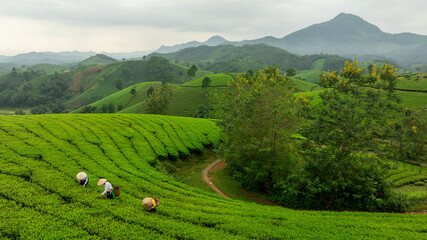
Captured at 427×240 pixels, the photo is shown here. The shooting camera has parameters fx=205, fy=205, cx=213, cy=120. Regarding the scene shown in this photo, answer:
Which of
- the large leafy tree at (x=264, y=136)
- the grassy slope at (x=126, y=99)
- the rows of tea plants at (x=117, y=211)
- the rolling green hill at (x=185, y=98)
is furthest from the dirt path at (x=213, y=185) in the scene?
the grassy slope at (x=126, y=99)

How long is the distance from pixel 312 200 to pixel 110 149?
2508cm

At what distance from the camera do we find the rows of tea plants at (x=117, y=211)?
11.6m

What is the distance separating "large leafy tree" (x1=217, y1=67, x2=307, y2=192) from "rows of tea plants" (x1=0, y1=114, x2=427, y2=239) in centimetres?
933

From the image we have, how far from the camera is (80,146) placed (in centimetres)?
2459

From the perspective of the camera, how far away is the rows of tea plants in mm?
11617

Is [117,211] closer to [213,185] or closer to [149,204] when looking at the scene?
[149,204]

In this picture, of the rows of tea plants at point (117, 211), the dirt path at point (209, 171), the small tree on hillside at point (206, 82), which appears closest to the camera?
the rows of tea plants at point (117, 211)

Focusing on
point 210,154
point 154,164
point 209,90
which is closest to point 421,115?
point 210,154

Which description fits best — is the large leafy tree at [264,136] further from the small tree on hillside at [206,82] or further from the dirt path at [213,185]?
the small tree on hillside at [206,82]

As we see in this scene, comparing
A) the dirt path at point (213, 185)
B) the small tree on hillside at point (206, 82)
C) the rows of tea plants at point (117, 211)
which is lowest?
the dirt path at point (213, 185)

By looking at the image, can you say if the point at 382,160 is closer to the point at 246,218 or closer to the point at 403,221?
the point at 403,221

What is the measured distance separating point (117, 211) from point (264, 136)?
2045 centimetres

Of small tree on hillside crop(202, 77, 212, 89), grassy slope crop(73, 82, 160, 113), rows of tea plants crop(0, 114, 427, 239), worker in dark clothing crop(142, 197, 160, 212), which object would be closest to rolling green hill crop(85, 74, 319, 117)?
grassy slope crop(73, 82, 160, 113)

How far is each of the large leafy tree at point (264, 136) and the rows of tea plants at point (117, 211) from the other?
30.6 ft
